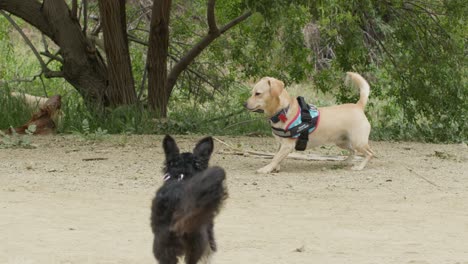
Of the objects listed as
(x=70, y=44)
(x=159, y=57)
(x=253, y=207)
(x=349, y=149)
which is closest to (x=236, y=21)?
(x=159, y=57)

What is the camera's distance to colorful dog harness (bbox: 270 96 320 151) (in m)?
9.62

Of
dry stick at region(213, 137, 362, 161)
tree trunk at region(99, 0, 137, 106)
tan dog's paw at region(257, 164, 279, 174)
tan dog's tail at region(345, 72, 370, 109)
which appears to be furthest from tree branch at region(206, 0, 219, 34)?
tan dog's paw at region(257, 164, 279, 174)

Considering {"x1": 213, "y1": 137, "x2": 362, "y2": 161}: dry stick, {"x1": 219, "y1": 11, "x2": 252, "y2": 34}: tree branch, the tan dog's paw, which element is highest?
{"x1": 219, "y1": 11, "x2": 252, "y2": 34}: tree branch

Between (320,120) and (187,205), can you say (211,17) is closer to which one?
(320,120)

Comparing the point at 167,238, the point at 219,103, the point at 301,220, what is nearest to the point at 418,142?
the point at 219,103

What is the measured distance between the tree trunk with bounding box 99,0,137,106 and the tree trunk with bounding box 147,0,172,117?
296 millimetres

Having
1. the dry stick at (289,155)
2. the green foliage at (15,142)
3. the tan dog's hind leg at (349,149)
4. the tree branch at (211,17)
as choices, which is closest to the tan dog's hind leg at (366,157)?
the tan dog's hind leg at (349,149)

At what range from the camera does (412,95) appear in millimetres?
13508

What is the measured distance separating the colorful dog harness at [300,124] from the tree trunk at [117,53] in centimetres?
377

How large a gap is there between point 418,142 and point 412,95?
735 millimetres

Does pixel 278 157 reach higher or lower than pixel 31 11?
lower

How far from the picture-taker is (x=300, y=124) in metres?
9.62

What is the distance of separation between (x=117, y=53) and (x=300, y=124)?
4.01m

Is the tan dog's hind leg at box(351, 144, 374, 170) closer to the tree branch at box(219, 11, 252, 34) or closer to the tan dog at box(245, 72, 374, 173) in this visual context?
the tan dog at box(245, 72, 374, 173)
